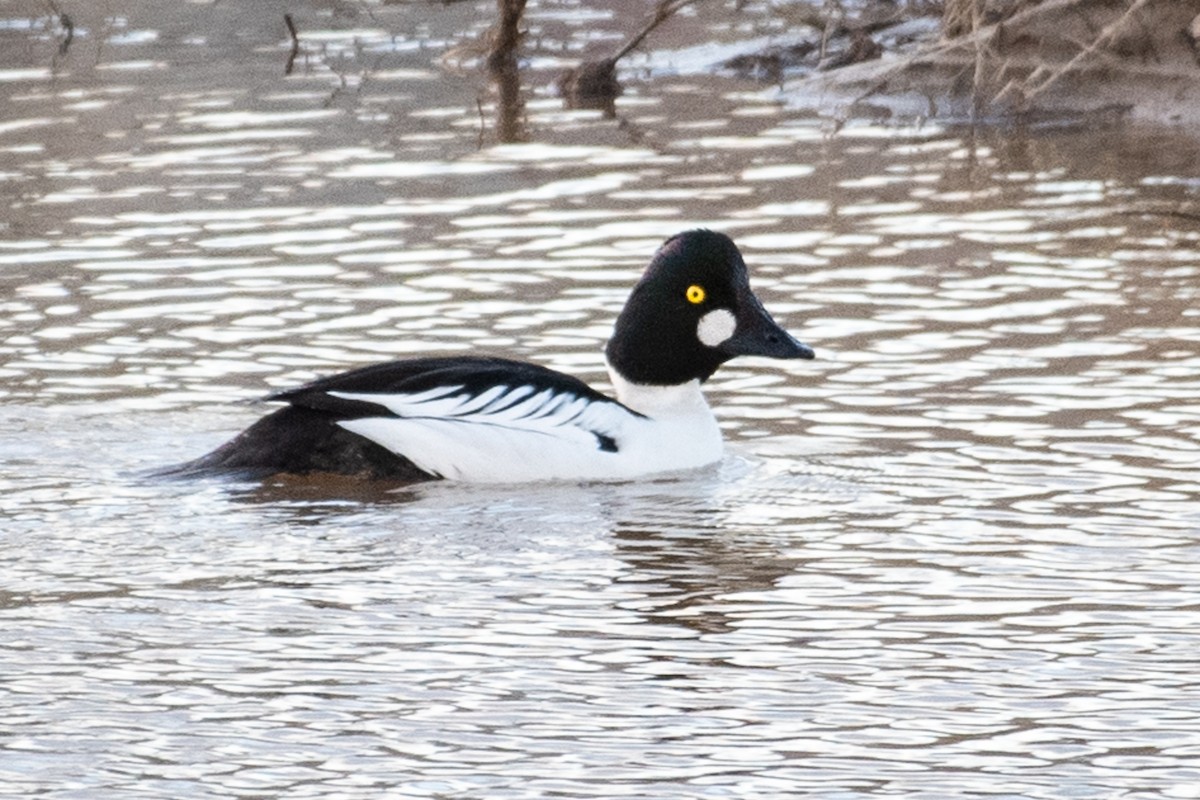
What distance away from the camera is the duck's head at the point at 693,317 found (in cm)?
874

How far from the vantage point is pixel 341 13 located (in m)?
22.9

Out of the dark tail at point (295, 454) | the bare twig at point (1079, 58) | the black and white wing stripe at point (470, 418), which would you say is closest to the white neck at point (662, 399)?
the black and white wing stripe at point (470, 418)

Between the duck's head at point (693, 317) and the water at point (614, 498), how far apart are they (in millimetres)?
367

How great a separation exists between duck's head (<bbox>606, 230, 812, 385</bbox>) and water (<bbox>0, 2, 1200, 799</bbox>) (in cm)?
37

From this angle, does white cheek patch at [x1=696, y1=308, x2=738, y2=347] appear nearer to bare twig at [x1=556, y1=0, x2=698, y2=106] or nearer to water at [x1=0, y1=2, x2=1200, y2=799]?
water at [x1=0, y1=2, x2=1200, y2=799]

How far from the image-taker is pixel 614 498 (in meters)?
8.23

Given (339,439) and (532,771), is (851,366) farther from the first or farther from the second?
(532,771)

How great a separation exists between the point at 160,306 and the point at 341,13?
12.3m

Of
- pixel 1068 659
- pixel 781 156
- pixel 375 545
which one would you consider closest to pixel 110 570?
pixel 375 545

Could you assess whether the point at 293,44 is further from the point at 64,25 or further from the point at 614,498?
the point at 614,498

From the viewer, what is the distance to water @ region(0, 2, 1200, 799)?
5734 mm

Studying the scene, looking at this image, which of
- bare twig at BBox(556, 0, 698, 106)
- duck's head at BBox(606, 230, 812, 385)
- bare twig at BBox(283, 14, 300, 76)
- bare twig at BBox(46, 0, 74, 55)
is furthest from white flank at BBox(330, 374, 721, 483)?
bare twig at BBox(46, 0, 74, 55)

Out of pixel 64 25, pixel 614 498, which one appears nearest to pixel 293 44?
pixel 64 25

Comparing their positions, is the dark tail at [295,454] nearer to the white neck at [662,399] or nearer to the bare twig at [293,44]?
the white neck at [662,399]
